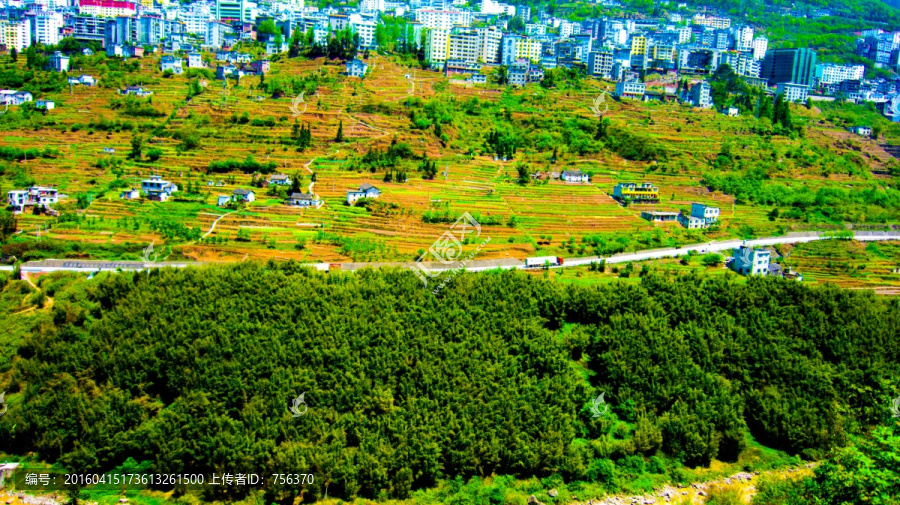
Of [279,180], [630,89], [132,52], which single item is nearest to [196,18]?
[132,52]

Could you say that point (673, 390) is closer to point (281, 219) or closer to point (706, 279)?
point (706, 279)

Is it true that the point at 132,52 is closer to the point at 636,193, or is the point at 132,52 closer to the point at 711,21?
the point at 636,193

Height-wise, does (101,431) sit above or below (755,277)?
below

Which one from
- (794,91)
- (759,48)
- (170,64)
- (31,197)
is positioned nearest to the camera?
(31,197)

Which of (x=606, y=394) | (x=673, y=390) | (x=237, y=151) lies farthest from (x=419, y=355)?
(x=237, y=151)

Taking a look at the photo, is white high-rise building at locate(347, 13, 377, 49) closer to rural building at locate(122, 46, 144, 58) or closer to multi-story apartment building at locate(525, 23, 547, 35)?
rural building at locate(122, 46, 144, 58)
